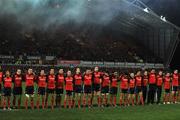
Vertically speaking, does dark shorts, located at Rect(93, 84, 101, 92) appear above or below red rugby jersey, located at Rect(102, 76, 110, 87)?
below

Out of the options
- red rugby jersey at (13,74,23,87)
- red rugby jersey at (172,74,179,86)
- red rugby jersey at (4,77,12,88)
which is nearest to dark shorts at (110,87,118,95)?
red rugby jersey at (172,74,179,86)

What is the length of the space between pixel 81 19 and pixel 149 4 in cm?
1049

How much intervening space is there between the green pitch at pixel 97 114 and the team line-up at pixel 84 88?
1.55m

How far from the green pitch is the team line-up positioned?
1.55 meters

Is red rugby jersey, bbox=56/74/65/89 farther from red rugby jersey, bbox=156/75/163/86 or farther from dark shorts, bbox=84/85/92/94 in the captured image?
Result: red rugby jersey, bbox=156/75/163/86

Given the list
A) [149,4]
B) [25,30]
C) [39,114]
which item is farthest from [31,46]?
[39,114]

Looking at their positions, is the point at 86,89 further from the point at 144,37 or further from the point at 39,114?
the point at 144,37

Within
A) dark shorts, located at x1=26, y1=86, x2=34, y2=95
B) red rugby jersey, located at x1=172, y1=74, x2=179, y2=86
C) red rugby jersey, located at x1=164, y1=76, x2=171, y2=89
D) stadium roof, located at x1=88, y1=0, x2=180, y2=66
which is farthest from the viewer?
stadium roof, located at x1=88, y1=0, x2=180, y2=66

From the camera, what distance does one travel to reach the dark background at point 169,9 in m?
46.2

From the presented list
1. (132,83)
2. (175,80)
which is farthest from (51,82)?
(175,80)

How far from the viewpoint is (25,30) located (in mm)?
49844

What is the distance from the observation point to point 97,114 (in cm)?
1908

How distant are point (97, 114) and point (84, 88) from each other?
12.3 feet

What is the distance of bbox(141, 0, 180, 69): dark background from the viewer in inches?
1820
